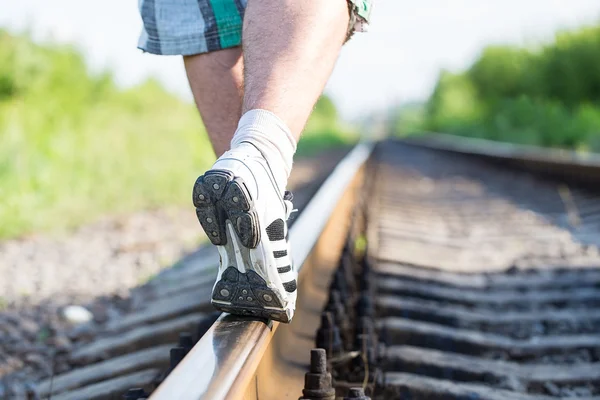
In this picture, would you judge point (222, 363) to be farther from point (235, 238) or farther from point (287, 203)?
point (287, 203)

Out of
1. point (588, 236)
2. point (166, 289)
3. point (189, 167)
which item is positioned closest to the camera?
point (166, 289)

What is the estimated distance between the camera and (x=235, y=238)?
1571mm

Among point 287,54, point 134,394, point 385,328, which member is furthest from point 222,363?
point 385,328

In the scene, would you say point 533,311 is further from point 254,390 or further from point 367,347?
point 254,390

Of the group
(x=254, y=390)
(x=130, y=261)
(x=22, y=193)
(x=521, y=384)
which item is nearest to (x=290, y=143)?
(x=254, y=390)

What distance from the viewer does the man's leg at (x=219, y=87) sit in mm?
2275

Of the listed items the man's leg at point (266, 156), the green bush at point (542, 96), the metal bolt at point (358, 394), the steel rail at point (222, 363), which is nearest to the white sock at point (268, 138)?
the man's leg at point (266, 156)

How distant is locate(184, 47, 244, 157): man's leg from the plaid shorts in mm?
60

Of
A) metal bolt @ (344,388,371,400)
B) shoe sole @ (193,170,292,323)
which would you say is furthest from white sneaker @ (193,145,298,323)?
metal bolt @ (344,388,371,400)

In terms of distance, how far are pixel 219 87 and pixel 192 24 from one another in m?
0.21

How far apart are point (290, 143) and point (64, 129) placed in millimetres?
7743

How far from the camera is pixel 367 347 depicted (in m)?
2.11

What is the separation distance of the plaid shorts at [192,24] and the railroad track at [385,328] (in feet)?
2.11

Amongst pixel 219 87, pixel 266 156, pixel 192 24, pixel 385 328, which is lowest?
pixel 385 328
